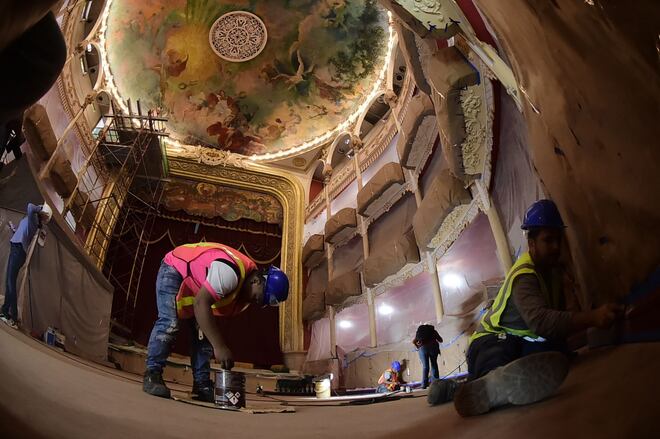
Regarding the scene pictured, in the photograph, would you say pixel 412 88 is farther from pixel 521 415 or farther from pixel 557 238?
pixel 521 415

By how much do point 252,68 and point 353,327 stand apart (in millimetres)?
8824

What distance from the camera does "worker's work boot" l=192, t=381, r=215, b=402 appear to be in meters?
3.12

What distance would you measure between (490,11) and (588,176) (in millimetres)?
1304

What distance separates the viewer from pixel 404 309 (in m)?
8.33

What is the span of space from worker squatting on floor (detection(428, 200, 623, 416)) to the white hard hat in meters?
4.38

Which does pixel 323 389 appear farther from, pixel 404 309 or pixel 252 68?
pixel 252 68

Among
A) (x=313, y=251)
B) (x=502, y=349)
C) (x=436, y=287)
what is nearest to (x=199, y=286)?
(x=502, y=349)

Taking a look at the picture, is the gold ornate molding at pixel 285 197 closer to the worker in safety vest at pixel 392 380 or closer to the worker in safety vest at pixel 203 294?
the worker in safety vest at pixel 392 380

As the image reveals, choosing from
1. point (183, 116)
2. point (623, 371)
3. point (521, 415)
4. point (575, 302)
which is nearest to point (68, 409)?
point (521, 415)

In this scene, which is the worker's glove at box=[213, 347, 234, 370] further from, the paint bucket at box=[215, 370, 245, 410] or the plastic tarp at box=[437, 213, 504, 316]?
the plastic tarp at box=[437, 213, 504, 316]

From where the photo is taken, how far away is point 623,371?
4.15 ft

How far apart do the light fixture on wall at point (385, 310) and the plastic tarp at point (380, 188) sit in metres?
2.56

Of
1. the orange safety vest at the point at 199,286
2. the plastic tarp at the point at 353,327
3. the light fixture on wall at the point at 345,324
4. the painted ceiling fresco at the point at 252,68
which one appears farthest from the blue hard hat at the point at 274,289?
the painted ceiling fresco at the point at 252,68

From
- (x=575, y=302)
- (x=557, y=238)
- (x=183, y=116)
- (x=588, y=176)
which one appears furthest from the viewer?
(x=183, y=116)
